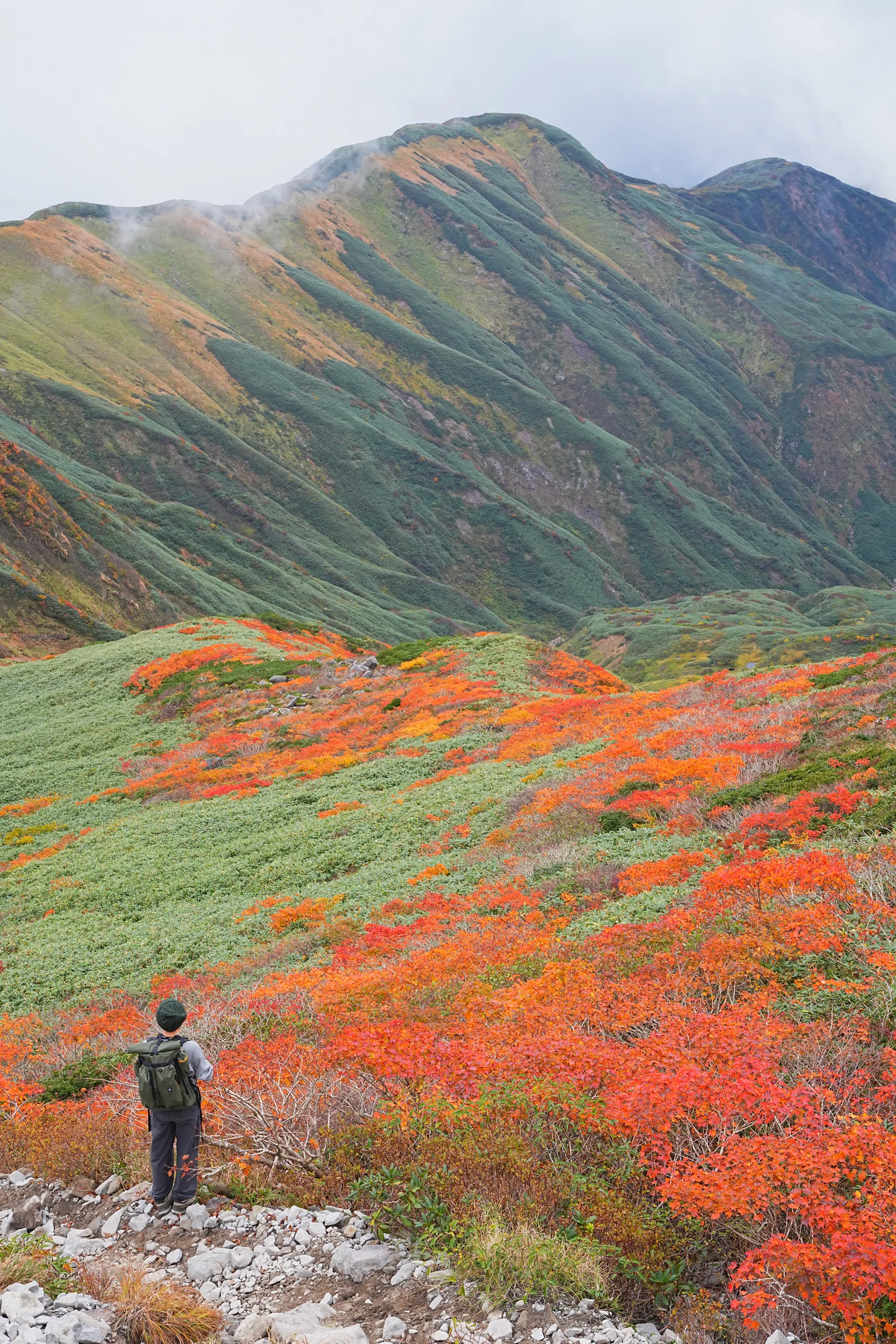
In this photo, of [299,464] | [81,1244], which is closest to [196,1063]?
[81,1244]

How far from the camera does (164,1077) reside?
8.00 meters

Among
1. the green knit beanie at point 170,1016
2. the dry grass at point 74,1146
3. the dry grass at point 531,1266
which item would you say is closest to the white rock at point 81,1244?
the dry grass at point 74,1146

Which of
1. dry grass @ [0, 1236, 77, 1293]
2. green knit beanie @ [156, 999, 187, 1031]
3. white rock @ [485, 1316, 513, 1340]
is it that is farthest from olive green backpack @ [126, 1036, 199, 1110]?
white rock @ [485, 1316, 513, 1340]

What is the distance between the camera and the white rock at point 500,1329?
565 cm

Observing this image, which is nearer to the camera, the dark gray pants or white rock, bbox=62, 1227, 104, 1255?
white rock, bbox=62, 1227, 104, 1255

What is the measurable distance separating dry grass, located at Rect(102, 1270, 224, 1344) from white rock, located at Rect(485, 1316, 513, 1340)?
2.03m

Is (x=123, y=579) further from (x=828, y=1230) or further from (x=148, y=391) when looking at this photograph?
(x=828, y=1230)

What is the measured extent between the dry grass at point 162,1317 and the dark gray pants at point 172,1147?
5.06ft

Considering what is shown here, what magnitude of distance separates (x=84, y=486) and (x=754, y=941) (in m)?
108

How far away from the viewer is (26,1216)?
8109mm

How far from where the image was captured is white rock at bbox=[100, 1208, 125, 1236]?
303 inches

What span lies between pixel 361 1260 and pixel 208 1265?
1.34 meters

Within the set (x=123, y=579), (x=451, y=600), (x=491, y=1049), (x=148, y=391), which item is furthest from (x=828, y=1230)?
(x=148, y=391)

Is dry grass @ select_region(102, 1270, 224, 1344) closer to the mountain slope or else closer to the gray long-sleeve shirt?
the gray long-sleeve shirt
